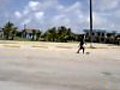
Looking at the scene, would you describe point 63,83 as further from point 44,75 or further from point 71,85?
point 44,75

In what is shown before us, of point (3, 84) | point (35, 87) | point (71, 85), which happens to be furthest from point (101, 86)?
point (3, 84)

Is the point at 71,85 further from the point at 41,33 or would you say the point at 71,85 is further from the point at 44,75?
the point at 41,33

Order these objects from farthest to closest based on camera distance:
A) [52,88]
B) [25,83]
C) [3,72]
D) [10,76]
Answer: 1. [3,72]
2. [10,76]
3. [25,83]
4. [52,88]

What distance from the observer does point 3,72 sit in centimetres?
1502

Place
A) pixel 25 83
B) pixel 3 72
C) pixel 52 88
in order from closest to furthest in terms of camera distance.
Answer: pixel 52 88 < pixel 25 83 < pixel 3 72


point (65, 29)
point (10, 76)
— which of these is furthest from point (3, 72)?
point (65, 29)

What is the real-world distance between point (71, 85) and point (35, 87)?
1.14 m

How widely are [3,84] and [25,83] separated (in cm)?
68

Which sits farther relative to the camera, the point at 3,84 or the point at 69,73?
the point at 69,73

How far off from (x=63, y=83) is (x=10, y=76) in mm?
2401

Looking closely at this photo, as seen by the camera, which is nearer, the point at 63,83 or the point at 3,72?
the point at 63,83

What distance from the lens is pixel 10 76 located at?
45.3 feet

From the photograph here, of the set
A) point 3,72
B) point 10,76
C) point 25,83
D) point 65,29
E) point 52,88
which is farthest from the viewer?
point 65,29

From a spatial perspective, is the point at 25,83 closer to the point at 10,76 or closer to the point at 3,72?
the point at 10,76
